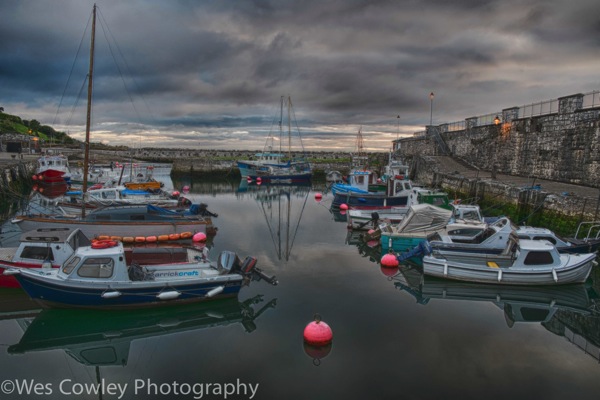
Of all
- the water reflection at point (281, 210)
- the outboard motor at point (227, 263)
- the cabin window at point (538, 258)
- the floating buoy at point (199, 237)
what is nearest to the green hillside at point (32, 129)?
the water reflection at point (281, 210)

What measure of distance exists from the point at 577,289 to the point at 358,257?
8.11m

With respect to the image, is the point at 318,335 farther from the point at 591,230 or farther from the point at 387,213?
the point at 387,213

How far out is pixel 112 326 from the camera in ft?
35.7

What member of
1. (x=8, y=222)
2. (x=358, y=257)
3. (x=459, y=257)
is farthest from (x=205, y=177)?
(x=459, y=257)

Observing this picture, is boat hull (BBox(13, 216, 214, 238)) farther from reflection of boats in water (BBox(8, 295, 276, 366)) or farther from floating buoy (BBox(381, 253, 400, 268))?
floating buoy (BBox(381, 253, 400, 268))

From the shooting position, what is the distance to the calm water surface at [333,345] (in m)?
8.29

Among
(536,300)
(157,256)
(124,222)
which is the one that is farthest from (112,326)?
(536,300)

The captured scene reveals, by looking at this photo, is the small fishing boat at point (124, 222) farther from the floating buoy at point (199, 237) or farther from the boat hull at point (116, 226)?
the floating buoy at point (199, 237)

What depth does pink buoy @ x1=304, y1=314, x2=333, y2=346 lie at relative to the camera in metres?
9.55

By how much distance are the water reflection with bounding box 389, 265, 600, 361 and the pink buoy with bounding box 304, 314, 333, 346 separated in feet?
14.5

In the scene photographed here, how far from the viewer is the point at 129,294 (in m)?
10.9

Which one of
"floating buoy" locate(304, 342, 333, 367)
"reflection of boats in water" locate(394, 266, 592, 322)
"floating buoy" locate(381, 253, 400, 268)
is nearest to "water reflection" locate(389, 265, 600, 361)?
"reflection of boats in water" locate(394, 266, 592, 322)

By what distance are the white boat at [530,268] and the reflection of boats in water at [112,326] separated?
6882 mm

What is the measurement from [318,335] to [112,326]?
5772mm
